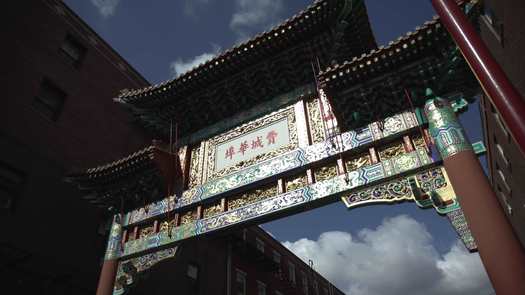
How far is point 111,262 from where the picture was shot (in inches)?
331

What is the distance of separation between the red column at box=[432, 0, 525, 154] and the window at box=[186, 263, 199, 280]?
47.5 ft

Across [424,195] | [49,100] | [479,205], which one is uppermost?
[49,100]

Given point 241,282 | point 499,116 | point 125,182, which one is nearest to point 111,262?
point 125,182

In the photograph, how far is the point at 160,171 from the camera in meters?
8.52

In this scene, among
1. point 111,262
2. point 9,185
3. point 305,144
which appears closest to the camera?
point 305,144

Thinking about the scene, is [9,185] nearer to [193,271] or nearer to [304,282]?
[193,271]

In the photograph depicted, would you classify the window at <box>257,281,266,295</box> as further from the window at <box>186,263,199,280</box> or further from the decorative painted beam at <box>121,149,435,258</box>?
the decorative painted beam at <box>121,149,435,258</box>

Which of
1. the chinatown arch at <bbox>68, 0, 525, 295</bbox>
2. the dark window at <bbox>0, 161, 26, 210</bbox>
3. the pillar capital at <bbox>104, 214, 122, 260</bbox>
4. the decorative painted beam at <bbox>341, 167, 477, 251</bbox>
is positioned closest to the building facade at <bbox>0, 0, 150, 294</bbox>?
the dark window at <bbox>0, 161, 26, 210</bbox>

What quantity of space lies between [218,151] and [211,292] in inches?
399

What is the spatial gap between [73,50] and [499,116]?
536 inches

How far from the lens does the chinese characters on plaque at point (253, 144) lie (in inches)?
308

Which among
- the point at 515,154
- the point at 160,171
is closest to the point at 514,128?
the point at 160,171

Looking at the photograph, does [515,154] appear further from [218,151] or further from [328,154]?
[218,151]

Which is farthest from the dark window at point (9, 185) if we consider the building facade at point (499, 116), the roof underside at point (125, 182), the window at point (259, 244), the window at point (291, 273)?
the window at point (291, 273)
